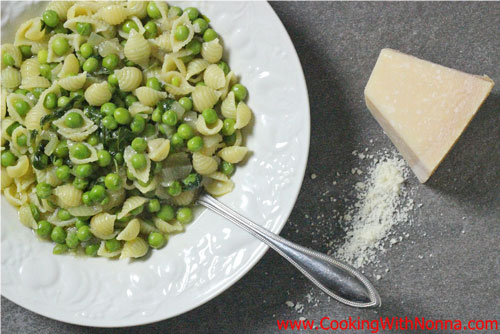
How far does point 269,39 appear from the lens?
209cm

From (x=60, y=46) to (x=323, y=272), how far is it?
4.38 ft

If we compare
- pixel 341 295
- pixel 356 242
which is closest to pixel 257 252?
pixel 341 295

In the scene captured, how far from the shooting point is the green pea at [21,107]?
212 cm

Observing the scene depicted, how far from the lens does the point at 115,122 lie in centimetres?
206

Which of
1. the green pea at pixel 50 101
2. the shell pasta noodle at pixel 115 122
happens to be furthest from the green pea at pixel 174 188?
the green pea at pixel 50 101

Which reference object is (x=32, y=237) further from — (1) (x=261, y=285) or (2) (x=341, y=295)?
(2) (x=341, y=295)

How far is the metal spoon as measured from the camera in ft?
6.66

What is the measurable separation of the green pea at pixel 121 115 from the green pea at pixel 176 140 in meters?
0.18

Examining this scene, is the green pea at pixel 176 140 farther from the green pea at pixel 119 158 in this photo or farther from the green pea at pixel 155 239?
the green pea at pixel 155 239

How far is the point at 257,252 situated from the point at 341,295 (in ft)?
1.18

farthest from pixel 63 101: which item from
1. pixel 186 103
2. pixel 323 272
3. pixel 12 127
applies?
pixel 323 272

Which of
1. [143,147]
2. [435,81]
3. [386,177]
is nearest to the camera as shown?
[143,147]

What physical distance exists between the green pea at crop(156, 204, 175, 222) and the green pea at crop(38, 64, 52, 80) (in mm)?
685

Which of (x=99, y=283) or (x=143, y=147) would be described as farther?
(x=99, y=283)
